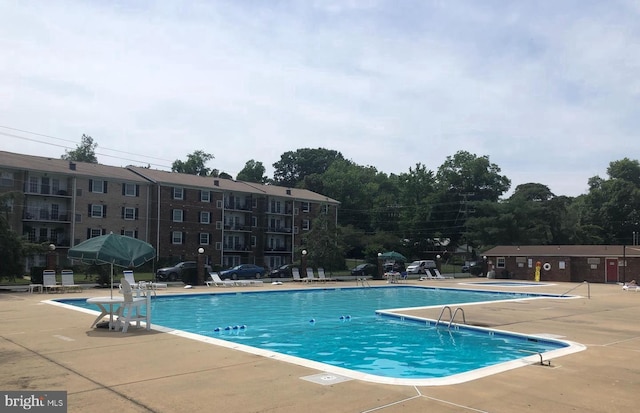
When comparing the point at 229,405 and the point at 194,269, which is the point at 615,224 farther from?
the point at 229,405

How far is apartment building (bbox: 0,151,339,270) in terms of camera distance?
141ft

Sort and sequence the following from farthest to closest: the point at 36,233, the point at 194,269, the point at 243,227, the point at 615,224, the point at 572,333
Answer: the point at 615,224
the point at 243,227
the point at 36,233
the point at 194,269
the point at 572,333

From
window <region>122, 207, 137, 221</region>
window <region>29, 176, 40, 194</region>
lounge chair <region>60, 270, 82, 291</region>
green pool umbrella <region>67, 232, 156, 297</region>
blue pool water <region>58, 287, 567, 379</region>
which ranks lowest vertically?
blue pool water <region>58, 287, 567, 379</region>

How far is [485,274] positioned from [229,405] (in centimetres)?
4771

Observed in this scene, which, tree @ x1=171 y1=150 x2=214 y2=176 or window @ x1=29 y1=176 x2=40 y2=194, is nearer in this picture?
window @ x1=29 y1=176 x2=40 y2=194

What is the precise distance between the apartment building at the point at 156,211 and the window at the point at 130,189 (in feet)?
0.29

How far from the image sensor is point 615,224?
233 ft

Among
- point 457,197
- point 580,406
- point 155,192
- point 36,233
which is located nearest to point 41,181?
point 36,233

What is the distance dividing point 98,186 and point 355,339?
38.8 meters

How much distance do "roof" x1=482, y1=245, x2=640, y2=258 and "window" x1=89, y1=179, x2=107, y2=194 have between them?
36.2 metres

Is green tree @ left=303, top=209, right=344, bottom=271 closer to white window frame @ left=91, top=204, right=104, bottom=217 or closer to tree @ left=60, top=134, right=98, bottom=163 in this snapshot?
white window frame @ left=91, top=204, right=104, bottom=217

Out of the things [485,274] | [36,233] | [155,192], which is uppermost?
[155,192]

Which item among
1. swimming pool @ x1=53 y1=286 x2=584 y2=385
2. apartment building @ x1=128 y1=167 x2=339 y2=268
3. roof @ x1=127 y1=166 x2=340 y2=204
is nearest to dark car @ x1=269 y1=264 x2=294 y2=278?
apartment building @ x1=128 y1=167 x2=339 y2=268

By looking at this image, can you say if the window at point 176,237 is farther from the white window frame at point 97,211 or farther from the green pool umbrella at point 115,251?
the green pool umbrella at point 115,251
